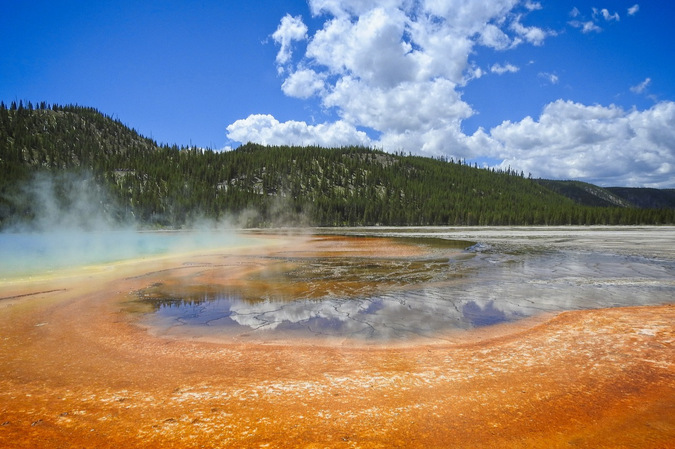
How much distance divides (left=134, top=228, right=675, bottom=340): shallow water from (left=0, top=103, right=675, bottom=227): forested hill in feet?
282

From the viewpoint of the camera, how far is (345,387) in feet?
17.9

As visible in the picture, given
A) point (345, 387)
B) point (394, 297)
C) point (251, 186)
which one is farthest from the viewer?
point (251, 186)

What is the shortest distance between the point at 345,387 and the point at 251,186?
453ft

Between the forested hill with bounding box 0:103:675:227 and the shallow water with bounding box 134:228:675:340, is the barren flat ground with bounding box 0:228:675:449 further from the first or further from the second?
the forested hill with bounding box 0:103:675:227

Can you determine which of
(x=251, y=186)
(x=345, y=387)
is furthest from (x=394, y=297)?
(x=251, y=186)

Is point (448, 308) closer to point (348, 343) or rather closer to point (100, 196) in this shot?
point (348, 343)

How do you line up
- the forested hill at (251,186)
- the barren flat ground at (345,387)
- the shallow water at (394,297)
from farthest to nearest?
the forested hill at (251,186), the shallow water at (394,297), the barren flat ground at (345,387)

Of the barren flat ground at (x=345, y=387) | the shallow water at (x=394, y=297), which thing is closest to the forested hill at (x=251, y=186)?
the shallow water at (x=394, y=297)

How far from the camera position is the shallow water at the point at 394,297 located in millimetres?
8859

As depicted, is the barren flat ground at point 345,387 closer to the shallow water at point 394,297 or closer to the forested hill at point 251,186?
the shallow water at point 394,297

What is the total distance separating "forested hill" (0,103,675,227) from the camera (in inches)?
3802

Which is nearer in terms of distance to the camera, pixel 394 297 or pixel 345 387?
pixel 345 387

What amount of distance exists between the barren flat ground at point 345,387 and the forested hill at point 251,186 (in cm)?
9305

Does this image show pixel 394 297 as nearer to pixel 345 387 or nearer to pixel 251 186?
pixel 345 387
